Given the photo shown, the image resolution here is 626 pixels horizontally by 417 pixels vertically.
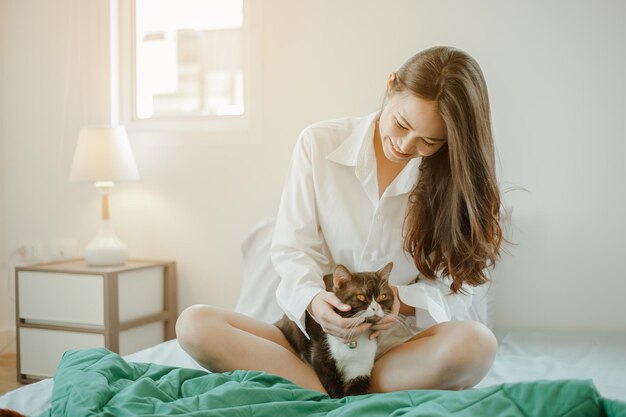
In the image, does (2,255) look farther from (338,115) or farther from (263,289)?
(338,115)

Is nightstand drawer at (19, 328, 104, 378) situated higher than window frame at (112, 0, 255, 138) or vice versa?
window frame at (112, 0, 255, 138)

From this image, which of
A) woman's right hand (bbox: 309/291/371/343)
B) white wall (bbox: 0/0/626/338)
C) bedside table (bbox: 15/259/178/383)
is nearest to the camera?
woman's right hand (bbox: 309/291/371/343)

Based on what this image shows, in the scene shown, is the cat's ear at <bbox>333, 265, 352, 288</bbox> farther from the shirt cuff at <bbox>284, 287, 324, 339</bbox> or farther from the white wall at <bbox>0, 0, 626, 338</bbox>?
the white wall at <bbox>0, 0, 626, 338</bbox>

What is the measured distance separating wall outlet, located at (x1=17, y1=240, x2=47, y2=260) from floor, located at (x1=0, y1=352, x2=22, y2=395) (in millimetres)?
471

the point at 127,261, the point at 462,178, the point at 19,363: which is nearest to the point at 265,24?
the point at 127,261

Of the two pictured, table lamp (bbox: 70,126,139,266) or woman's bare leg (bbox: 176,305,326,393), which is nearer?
woman's bare leg (bbox: 176,305,326,393)

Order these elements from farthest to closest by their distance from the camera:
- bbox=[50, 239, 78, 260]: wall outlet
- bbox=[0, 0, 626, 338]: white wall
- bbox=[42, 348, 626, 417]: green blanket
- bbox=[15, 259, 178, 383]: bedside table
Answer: bbox=[50, 239, 78, 260]: wall outlet < bbox=[15, 259, 178, 383]: bedside table < bbox=[0, 0, 626, 338]: white wall < bbox=[42, 348, 626, 417]: green blanket

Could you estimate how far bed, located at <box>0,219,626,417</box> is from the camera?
1.06 metres

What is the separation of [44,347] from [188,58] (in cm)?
138

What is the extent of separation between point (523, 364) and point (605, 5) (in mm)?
1274

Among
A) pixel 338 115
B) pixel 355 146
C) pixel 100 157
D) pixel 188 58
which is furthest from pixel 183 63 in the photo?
pixel 355 146

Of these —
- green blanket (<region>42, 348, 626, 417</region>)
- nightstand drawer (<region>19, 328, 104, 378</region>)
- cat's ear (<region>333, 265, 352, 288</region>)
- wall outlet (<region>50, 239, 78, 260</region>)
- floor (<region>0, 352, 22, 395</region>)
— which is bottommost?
floor (<region>0, 352, 22, 395</region>)

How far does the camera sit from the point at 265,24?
9.03 feet

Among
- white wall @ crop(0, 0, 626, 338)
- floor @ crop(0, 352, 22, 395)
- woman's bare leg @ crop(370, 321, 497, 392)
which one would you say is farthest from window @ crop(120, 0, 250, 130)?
woman's bare leg @ crop(370, 321, 497, 392)
